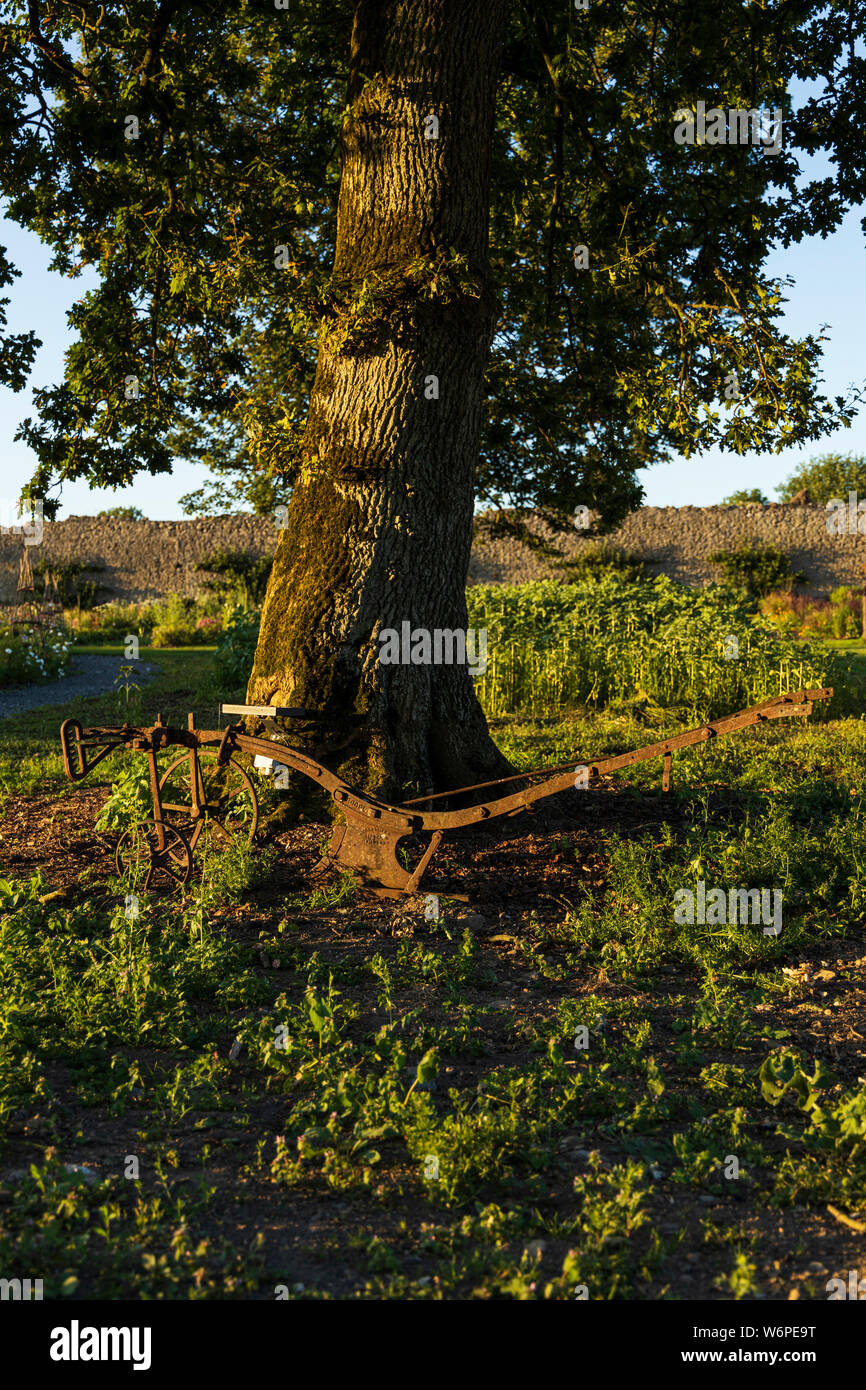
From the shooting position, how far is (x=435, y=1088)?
3.51 meters

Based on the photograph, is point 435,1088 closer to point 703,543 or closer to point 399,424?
point 399,424

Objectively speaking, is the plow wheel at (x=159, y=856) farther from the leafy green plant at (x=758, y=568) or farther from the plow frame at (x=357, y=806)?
the leafy green plant at (x=758, y=568)

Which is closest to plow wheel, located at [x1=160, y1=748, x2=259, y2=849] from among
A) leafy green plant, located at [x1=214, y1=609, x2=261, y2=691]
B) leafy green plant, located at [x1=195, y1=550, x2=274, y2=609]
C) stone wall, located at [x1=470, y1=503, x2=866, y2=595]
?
leafy green plant, located at [x1=214, y1=609, x2=261, y2=691]

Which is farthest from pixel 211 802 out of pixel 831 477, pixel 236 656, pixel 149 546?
pixel 831 477

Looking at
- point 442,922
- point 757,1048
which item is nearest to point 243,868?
point 442,922

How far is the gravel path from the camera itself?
1409cm

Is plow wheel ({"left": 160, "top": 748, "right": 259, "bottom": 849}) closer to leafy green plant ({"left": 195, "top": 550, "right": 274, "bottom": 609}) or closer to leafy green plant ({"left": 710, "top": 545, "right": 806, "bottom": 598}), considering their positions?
leafy green plant ({"left": 195, "top": 550, "right": 274, "bottom": 609})

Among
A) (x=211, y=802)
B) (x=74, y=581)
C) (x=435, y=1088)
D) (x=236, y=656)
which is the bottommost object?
(x=435, y=1088)

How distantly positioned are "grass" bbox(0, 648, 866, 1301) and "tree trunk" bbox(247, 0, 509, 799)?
3.90 feet

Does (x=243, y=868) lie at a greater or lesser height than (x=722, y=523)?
lesser

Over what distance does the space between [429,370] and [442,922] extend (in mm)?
3493

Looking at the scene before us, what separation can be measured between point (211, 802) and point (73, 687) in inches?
385
